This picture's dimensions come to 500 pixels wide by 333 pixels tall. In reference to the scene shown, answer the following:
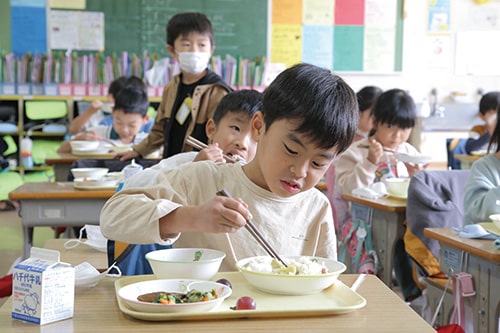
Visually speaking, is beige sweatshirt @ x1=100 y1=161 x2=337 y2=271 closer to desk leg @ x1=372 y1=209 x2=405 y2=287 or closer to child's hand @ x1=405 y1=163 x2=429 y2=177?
desk leg @ x1=372 y1=209 x2=405 y2=287

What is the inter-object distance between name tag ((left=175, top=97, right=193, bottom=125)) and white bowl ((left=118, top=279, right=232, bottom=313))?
2.13 metres

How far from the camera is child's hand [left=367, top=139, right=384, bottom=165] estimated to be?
390cm

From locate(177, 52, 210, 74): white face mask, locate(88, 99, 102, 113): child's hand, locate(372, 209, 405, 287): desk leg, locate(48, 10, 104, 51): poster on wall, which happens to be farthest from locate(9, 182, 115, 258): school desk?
locate(48, 10, 104, 51): poster on wall

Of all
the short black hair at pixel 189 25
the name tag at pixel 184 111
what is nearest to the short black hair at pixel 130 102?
the short black hair at pixel 189 25

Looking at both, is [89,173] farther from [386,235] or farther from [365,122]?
[365,122]

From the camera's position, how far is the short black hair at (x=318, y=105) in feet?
4.82

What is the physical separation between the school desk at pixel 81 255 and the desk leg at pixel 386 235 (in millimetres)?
1548

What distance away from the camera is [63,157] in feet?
15.8

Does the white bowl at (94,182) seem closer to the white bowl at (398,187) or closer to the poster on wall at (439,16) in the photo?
the white bowl at (398,187)

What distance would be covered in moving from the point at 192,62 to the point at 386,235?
125 cm

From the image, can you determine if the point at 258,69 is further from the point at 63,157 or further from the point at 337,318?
the point at 337,318

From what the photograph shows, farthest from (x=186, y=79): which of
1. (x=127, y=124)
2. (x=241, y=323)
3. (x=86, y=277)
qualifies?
(x=241, y=323)

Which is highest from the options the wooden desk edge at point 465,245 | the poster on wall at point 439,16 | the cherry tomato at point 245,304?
the poster on wall at point 439,16

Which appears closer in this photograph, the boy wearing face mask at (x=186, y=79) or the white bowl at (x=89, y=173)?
the boy wearing face mask at (x=186, y=79)
